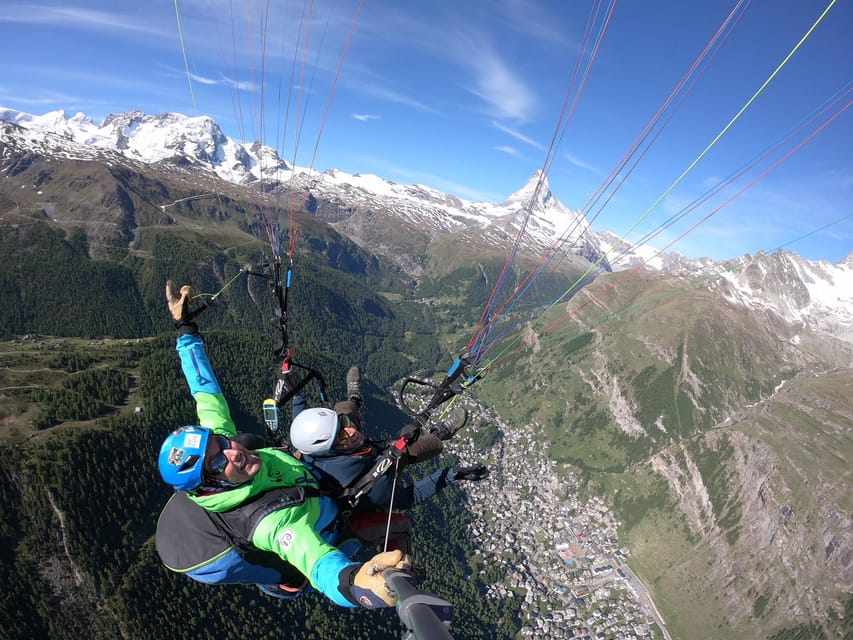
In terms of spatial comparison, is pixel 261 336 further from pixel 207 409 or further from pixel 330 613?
pixel 207 409

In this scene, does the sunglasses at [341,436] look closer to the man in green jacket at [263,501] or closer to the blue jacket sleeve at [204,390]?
the man in green jacket at [263,501]

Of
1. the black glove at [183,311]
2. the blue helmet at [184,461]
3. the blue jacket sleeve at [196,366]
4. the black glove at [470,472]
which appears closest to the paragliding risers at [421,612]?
the blue helmet at [184,461]

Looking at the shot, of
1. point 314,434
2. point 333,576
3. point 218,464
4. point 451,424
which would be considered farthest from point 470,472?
point 218,464

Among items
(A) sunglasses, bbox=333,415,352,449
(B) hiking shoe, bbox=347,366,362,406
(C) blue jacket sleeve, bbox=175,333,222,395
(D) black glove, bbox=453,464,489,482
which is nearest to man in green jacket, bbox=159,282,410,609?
(A) sunglasses, bbox=333,415,352,449

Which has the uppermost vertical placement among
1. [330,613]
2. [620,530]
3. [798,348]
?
[798,348]

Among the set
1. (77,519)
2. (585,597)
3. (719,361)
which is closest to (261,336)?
(77,519)

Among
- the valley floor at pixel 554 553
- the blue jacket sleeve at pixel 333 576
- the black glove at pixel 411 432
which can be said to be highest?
the black glove at pixel 411 432

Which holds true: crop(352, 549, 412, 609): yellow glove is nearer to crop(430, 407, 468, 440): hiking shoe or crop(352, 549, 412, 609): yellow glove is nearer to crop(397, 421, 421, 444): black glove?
crop(397, 421, 421, 444): black glove
